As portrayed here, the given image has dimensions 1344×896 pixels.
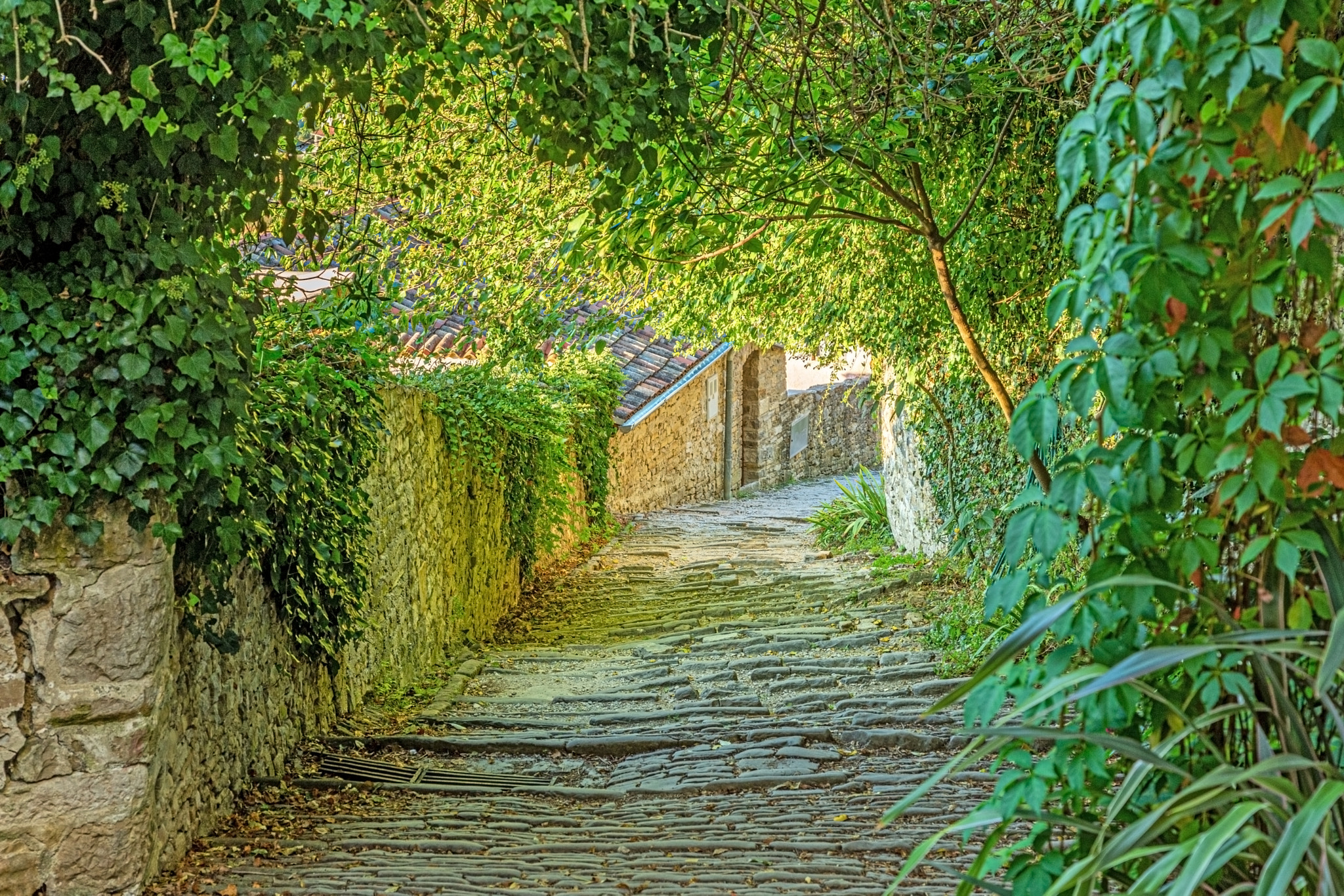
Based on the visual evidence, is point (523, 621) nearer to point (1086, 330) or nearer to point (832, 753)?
point (832, 753)

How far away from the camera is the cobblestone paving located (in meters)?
3.68

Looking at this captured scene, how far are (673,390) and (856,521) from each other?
4.89 metres

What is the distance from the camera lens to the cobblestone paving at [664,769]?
3676mm

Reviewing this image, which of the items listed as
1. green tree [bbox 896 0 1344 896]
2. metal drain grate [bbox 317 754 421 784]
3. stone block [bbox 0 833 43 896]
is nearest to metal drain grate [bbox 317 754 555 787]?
metal drain grate [bbox 317 754 421 784]

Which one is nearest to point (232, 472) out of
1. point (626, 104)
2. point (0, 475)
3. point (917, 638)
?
point (0, 475)

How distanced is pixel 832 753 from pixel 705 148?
8.84 ft

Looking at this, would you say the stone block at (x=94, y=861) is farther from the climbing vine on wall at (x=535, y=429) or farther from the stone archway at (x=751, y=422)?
the stone archway at (x=751, y=422)

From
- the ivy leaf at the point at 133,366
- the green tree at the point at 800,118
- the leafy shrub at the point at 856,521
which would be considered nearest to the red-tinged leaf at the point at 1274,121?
the green tree at the point at 800,118

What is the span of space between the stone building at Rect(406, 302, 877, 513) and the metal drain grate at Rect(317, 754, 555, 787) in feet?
20.3

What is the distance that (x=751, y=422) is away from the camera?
21.9 metres

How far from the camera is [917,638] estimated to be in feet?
23.6

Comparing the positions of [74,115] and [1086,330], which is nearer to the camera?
[1086,330]

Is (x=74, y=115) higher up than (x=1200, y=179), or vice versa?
(x=74, y=115)

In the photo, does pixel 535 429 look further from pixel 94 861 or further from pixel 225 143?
pixel 225 143
